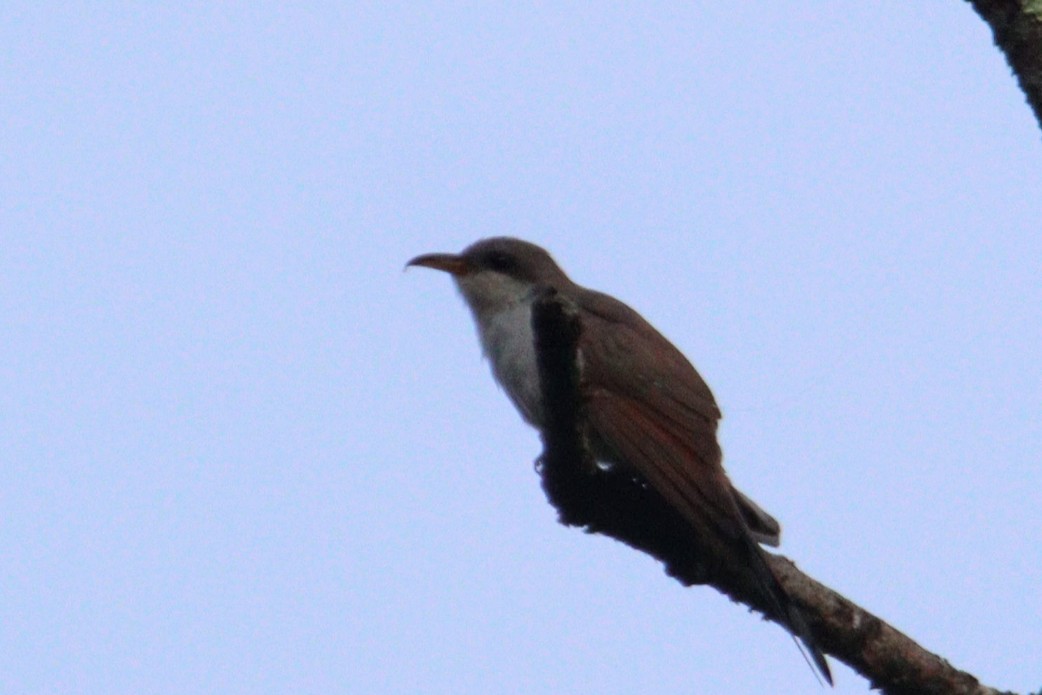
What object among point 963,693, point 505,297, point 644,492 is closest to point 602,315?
point 505,297

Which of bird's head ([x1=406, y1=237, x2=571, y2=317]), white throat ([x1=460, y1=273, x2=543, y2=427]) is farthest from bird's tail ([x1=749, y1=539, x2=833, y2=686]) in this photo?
bird's head ([x1=406, y1=237, x2=571, y2=317])

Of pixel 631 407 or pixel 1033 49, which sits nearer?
pixel 1033 49

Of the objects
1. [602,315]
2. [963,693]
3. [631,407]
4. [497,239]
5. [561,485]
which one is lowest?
[963,693]

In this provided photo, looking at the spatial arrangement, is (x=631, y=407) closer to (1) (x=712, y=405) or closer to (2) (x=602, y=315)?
(1) (x=712, y=405)

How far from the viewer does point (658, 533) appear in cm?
462

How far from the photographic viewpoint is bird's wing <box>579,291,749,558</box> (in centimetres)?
496

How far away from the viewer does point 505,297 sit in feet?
24.1

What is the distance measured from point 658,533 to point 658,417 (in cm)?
128

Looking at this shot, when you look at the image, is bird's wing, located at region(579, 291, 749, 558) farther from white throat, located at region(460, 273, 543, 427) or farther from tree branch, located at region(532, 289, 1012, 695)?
white throat, located at region(460, 273, 543, 427)

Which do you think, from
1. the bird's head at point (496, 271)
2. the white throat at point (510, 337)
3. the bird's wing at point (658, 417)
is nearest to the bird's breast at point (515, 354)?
the white throat at point (510, 337)

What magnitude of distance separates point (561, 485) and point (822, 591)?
3.59 ft

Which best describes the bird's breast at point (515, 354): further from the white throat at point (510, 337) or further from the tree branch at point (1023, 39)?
the tree branch at point (1023, 39)

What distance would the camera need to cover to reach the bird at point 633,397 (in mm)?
4680

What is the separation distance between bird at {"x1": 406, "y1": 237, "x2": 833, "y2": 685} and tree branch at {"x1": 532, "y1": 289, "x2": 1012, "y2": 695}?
0.21 ft
